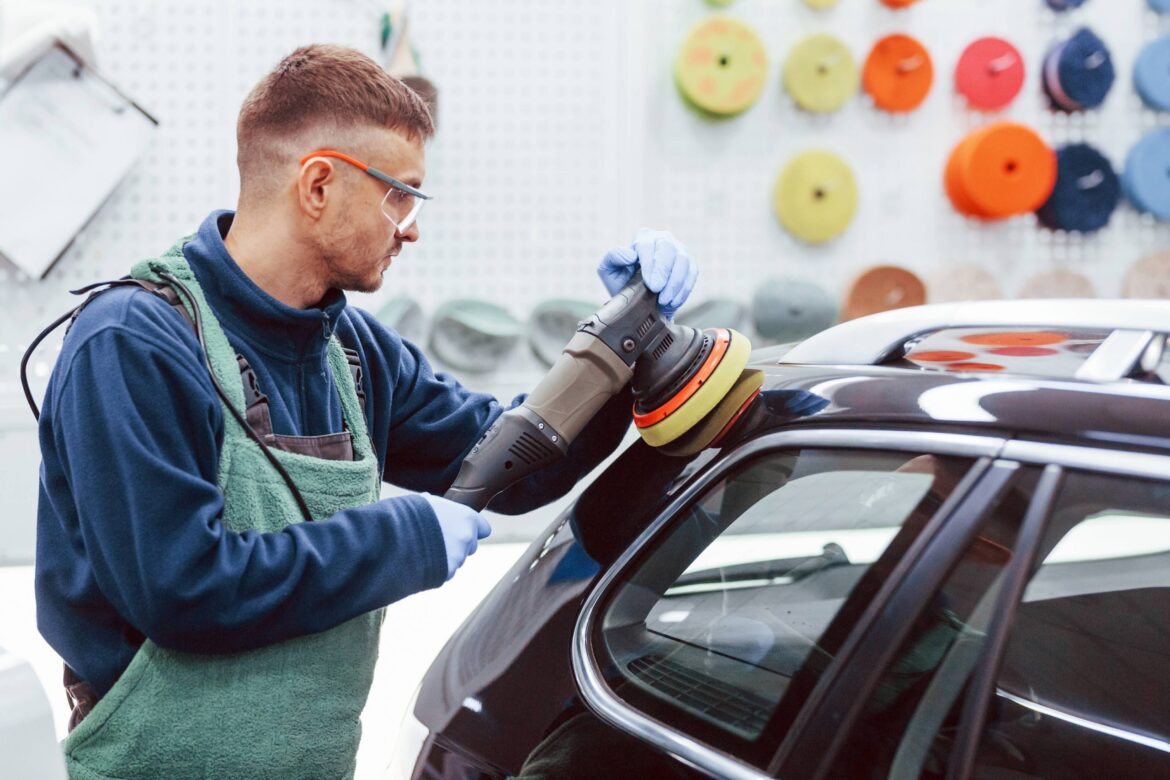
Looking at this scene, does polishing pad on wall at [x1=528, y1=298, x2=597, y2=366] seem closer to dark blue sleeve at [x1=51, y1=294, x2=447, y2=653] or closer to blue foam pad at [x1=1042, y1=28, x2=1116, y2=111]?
blue foam pad at [x1=1042, y1=28, x2=1116, y2=111]

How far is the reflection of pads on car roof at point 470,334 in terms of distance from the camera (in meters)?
3.67

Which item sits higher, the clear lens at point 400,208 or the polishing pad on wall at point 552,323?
the clear lens at point 400,208

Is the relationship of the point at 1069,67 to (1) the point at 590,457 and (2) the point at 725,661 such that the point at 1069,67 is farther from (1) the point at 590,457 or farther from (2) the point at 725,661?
(2) the point at 725,661

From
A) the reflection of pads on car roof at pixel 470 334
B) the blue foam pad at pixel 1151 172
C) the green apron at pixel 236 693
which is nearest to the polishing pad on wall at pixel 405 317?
the reflection of pads on car roof at pixel 470 334

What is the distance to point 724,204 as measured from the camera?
3.88m

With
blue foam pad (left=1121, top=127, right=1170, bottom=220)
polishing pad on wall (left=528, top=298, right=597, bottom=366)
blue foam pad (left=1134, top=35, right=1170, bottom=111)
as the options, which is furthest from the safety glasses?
blue foam pad (left=1134, top=35, right=1170, bottom=111)

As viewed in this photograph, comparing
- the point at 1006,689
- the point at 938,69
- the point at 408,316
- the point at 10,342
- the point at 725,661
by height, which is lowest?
the point at 10,342

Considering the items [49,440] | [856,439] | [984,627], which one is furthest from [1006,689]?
[49,440]

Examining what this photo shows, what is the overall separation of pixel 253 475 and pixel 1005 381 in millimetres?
803

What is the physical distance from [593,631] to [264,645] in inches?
→ 14.8

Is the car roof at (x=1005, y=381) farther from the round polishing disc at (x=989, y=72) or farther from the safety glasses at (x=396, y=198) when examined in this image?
the round polishing disc at (x=989, y=72)

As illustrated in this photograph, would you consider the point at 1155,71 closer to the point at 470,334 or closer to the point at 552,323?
the point at 552,323

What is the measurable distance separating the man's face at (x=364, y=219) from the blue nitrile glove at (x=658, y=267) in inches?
11.2

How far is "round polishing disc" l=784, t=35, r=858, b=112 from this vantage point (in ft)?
12.3
